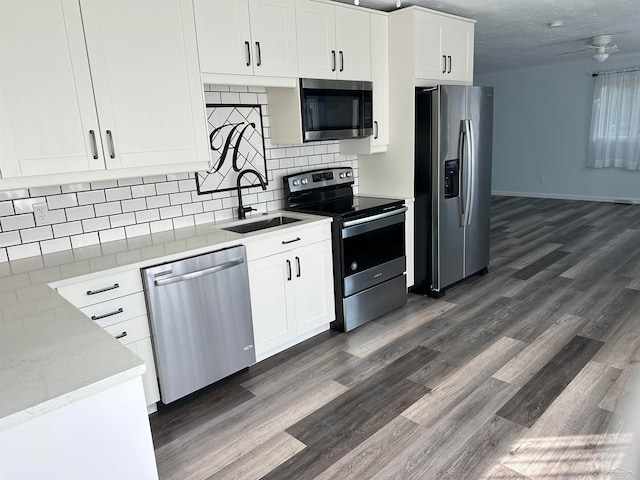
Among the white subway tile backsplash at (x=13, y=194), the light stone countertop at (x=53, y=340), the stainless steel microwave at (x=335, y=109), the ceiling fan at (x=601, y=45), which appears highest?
the ceiling fan at (x=601, y=45)

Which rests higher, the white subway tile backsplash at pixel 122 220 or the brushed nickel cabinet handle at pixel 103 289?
the white subway tile backsplash at pixel 122 220

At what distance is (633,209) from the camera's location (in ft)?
23.4

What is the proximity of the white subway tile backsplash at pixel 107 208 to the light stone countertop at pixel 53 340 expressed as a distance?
308mm

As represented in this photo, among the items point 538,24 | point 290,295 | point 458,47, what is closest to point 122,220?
point 290,295

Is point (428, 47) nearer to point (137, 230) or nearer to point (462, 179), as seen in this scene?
point (462, 179)

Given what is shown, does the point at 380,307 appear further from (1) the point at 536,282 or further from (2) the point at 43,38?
(2) the point at 43,38

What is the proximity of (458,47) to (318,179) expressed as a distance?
1736 mm

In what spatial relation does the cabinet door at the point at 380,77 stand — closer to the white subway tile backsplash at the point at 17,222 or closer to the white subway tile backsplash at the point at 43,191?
the white subway tile backsplash at the point at 43,191

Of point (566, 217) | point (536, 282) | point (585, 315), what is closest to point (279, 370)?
point (585, 315)

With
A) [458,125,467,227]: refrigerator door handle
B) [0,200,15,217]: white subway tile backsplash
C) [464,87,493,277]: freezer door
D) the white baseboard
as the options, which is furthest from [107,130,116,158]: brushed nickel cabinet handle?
the white baseboard

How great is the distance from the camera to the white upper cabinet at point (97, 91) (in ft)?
6.59

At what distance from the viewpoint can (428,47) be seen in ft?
12.0

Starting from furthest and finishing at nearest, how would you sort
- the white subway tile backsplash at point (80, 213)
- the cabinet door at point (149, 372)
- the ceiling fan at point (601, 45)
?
the ceiling fan at point (601, 45) < the white subway tile backsplash at point (80, 213) < the cabinet door at point (149, 372)

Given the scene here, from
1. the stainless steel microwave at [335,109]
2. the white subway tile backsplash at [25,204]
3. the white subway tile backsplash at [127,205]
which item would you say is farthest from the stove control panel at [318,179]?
the white subway tile backsplash at [25,204]
